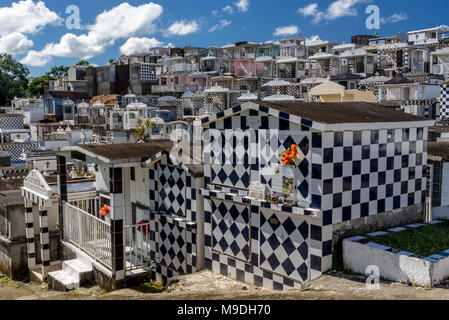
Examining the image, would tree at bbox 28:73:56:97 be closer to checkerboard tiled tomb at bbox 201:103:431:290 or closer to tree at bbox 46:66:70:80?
tree at bbox 46:66:70:80

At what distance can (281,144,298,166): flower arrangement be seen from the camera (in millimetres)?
8109

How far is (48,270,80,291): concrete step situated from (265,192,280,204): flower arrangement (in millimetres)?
6295

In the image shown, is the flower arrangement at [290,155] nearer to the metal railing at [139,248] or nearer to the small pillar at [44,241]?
the metal railing at [139,248]

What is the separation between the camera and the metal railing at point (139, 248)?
11695 millimetres

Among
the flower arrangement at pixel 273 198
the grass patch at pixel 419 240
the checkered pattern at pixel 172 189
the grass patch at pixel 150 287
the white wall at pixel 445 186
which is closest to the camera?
the grass patch at pixel 419 240

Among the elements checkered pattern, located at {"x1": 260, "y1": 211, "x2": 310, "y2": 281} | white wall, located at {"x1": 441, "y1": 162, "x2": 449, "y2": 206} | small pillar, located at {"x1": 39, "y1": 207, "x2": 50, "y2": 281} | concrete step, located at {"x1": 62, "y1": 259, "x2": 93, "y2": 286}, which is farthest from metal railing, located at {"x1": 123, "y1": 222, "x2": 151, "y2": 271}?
white wall, located at {"x1": 441, "y1": 162, "x2": 449, "y2": 206}

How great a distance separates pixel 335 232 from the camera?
8.27 m

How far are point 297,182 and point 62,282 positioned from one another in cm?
733

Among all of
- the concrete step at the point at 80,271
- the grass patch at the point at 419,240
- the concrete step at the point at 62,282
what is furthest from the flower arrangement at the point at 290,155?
the concrete step at the point at 62,282

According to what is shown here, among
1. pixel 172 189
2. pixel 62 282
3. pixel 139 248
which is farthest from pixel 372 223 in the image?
pixel 62 282

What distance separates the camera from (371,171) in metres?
8.95

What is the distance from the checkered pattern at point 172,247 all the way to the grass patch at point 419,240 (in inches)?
176
